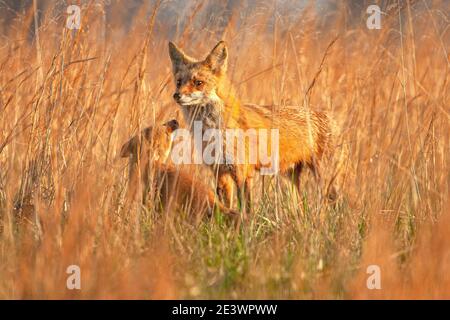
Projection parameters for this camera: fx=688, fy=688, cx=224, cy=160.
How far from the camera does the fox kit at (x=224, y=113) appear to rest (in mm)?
5926

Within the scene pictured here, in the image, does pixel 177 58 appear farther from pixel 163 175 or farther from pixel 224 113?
pixel 163 175

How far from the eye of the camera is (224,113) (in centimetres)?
605

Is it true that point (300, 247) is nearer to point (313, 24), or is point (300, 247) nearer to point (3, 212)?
point (3, 212)

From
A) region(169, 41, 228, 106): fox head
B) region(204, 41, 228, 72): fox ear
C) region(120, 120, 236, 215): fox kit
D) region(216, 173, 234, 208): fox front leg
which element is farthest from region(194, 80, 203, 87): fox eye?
region(216, 173, 234, 208): fox front leg

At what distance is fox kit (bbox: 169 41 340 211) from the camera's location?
19.4 ft

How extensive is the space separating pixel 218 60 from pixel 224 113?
0.47 metres

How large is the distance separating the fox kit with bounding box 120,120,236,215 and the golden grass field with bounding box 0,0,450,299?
0.46 ft

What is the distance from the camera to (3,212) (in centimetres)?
461

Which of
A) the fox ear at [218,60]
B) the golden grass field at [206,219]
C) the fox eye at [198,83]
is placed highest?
the fox ear at [218,60]

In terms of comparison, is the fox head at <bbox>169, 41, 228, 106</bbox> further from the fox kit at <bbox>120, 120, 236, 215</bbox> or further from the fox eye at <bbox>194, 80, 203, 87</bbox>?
the fox kit at <bbox>120, 120, 236, 215</bbox>

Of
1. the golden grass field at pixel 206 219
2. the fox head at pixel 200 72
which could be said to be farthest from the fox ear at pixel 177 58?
the golden grass field at pixel 206 219

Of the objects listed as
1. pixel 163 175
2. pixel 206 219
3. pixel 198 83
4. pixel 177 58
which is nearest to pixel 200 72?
pixel 198 83

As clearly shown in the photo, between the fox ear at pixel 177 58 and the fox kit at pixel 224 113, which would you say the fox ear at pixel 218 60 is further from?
the fox ear at pixel 177 58
